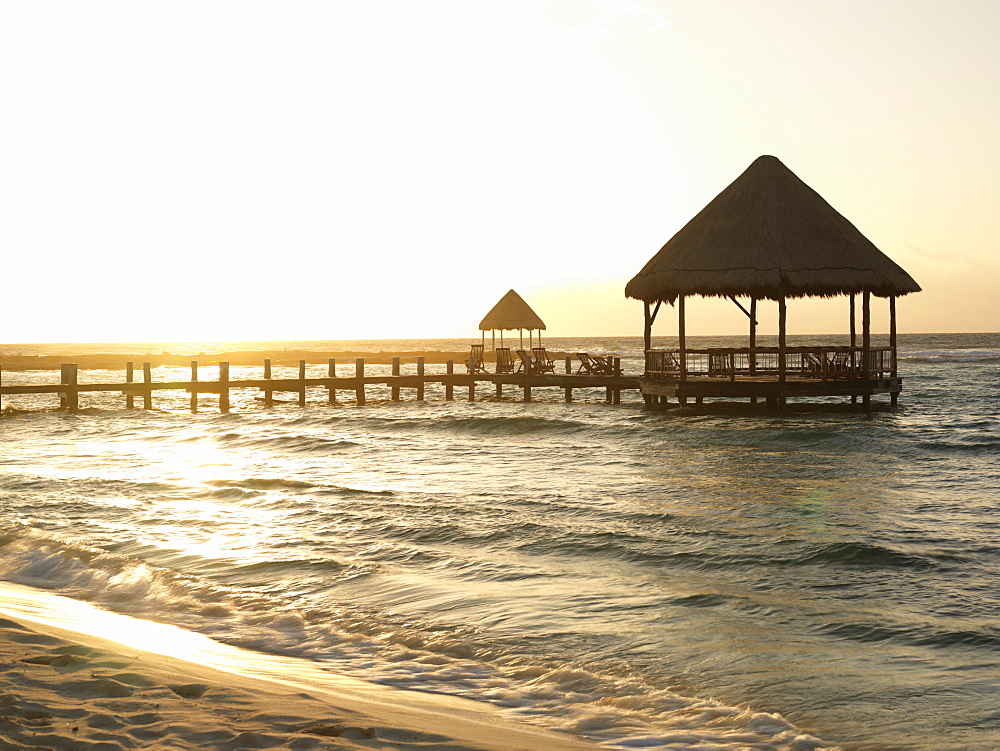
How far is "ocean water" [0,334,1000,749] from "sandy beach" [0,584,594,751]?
433 mm

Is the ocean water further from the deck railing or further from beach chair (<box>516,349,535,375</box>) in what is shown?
beach chair (<box>516,349,535,375</box>)

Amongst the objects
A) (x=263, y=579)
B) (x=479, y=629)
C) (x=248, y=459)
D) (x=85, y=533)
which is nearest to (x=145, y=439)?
(x=248, y=459)

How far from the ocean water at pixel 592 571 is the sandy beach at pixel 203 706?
1.42 feet

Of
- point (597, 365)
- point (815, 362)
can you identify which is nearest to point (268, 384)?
point (597, 365)

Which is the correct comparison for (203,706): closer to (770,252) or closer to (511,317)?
(770,252)

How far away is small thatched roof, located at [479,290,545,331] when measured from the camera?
121 ft

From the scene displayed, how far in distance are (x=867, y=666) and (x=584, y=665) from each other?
1.91 metres

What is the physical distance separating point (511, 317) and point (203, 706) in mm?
32854

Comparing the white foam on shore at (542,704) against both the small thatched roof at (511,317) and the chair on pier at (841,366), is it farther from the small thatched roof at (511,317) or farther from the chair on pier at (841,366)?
the small thatched roof at (511,317)

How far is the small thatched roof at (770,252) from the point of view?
22375 millimetres

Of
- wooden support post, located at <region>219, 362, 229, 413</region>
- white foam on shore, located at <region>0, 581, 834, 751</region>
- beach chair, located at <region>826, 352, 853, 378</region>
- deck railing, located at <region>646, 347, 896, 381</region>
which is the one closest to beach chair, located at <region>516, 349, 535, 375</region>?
deck railing, located at <region>646, 347, 896, 381</region>

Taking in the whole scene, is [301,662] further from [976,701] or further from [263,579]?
[976,701]

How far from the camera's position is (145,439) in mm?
23344

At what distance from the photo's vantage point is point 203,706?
4727mm
